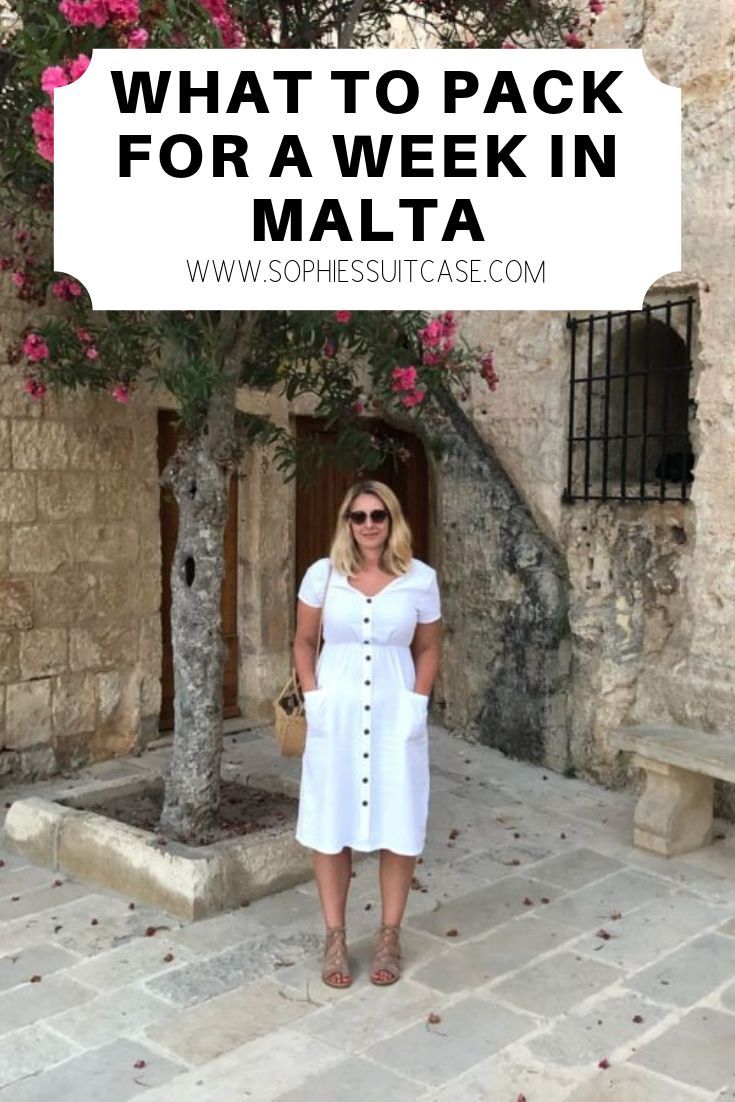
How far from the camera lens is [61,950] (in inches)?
144

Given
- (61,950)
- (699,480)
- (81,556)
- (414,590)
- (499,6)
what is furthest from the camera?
(81,556)

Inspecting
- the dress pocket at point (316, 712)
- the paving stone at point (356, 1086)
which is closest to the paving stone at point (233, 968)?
the paving stone at point (356, 1086)

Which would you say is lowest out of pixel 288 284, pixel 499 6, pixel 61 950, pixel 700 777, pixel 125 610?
pixel 61 950

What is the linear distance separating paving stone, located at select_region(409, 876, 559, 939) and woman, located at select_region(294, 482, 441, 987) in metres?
0.52

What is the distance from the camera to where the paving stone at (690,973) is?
341 centimetres

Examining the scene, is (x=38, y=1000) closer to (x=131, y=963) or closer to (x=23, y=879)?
(x=131, y=963)

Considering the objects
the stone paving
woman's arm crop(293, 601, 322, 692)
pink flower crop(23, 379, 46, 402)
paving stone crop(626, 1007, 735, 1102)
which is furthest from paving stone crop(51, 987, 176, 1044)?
pink flower crop(23, 379, 46, 402)

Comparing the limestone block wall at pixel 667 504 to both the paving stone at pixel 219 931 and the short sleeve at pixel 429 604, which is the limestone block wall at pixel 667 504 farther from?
the paving stone at pixel 219 931

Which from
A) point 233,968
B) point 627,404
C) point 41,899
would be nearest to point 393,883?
point 233,968

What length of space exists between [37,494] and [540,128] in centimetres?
314

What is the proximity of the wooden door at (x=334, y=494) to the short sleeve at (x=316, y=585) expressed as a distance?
10.8ft

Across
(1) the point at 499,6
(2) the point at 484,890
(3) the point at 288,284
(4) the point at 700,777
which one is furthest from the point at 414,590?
(1) the point at 499,6

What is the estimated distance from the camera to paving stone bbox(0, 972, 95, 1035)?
10.5 feet

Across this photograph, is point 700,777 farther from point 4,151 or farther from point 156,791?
point 4,151
